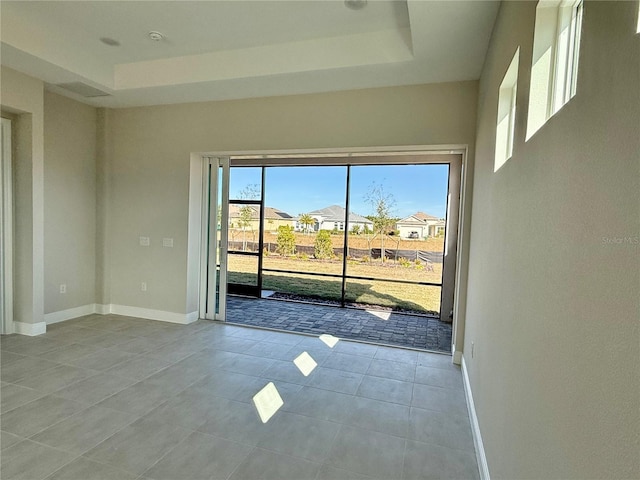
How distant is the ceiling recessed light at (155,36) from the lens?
337 cm

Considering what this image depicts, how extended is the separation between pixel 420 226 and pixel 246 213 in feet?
11.1

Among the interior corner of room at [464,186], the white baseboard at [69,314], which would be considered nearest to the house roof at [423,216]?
the interior corner of room at [464,186]

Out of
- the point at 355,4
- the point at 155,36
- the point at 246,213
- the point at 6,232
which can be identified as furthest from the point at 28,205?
the point at 355,4

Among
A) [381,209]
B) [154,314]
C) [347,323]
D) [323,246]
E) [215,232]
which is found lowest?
[347,323]

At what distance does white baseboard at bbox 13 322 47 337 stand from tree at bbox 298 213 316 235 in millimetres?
4327

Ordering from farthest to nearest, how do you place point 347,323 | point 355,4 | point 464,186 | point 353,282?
1. point 353,282
2. point 347,323
3. point 464,186
4. point 355,4

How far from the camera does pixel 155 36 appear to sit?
341 centimetres

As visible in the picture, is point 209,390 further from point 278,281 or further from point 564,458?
point 278,281

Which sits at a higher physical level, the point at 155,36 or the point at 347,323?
the point at 155,36

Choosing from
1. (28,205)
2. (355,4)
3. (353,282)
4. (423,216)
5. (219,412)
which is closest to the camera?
(219,412)

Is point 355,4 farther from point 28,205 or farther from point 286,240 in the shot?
point 286,240

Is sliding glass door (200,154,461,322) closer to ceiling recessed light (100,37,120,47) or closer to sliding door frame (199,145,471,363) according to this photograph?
sliding door frame (199,145,471,363)

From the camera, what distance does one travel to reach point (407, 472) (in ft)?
6.77

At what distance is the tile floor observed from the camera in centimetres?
207
